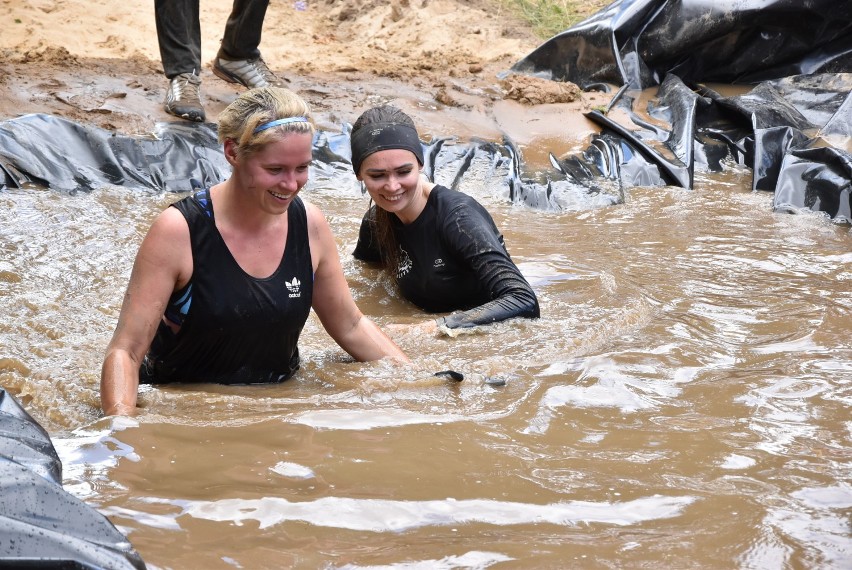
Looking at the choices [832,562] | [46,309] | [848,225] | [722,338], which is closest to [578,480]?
[832,562]

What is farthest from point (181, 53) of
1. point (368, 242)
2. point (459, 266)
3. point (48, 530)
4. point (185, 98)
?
Result: point (48, 530)

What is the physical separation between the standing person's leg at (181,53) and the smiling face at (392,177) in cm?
305

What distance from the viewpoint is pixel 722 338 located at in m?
4.30

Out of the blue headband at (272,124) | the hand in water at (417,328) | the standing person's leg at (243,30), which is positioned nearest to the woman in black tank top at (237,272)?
the blue headband at (272,124)

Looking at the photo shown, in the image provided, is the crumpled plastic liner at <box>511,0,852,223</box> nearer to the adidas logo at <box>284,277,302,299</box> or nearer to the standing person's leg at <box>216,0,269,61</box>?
the standing person's leg at <box>216,0,269,61</box>

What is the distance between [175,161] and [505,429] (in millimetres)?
4340

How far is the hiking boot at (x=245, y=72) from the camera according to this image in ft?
24.7

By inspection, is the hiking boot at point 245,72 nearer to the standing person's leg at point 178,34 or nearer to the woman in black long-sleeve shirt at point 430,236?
the standing person's leg at point 178,34

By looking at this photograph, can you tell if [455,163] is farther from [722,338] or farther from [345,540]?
[345,540]

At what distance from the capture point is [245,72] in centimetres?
757

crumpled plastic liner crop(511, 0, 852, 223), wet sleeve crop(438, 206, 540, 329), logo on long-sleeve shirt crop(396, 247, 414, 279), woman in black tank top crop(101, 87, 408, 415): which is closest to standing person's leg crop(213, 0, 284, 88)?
crumpled plastic liner crop(511, 0, 852, 223)

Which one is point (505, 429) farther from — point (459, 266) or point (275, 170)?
point (459, 266)

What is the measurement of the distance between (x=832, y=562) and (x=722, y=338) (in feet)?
6.72

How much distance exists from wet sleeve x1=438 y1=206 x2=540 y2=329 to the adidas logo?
3.79 feet
